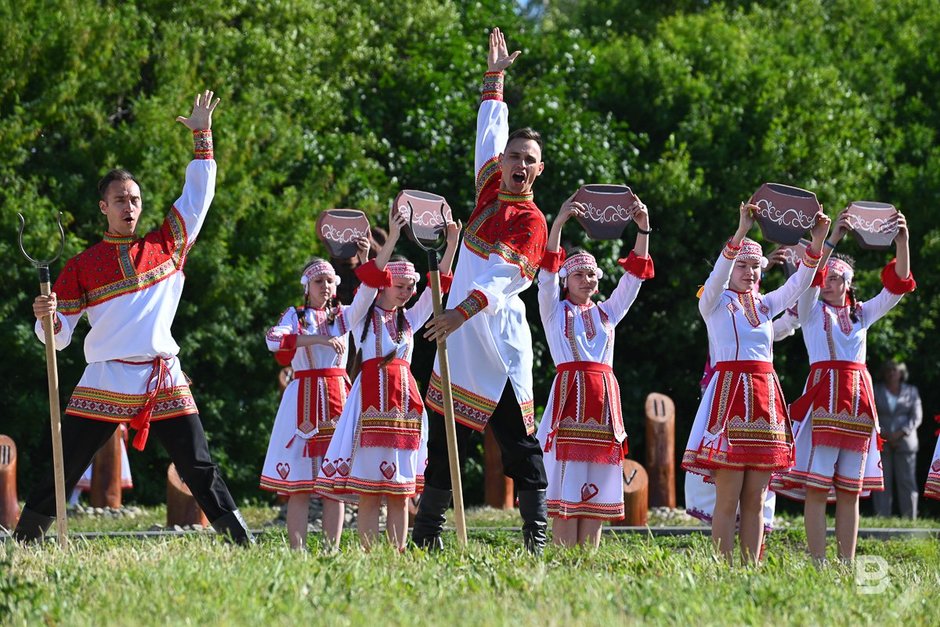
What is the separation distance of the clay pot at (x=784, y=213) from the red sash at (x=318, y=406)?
244cm

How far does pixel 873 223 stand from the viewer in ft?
25.6

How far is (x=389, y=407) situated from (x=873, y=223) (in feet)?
8.90

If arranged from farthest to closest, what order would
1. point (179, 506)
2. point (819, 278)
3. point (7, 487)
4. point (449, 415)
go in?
point (7, 487) < point (179, 506) < point (819, 278) < point (449, 415)

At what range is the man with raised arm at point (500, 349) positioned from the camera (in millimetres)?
6805

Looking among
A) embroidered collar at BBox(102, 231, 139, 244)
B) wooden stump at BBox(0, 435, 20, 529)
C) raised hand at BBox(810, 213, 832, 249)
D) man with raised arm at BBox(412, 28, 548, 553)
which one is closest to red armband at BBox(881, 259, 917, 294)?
raised hand at BBox(810, 213, 832, 249)

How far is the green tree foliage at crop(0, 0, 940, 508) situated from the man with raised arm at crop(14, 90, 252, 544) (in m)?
5.96

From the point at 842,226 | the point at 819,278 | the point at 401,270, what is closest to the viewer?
the point at 401,270

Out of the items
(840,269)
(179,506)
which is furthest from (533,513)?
(179,506)

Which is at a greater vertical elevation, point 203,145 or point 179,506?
point 203,145

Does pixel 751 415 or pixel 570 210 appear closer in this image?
pixel 570 210

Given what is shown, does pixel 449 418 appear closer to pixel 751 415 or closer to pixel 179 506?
pixel 751 415

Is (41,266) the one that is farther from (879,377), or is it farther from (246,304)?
(879,377)

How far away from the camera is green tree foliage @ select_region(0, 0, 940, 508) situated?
13.7 meters

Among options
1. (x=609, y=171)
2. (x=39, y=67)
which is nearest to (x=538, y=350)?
(x=609, y=171)
